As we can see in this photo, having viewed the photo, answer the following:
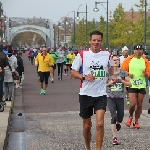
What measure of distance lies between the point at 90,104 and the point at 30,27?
145921mm

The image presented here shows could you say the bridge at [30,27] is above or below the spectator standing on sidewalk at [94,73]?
above

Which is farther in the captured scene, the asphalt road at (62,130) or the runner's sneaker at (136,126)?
the runner's sneaker at (136,126)

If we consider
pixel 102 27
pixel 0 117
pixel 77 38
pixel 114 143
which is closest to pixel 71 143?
pixel 114 143

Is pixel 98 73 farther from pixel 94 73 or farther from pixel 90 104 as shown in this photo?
pixel 90 104

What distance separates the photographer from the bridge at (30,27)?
15062 cm

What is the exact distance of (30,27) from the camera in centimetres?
15412

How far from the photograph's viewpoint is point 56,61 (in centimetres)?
3600

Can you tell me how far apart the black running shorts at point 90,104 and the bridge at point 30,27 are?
139 meters

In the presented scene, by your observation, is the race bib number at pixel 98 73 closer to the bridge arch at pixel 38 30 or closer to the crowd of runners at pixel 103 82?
the crowd of runners at pixel 103 82

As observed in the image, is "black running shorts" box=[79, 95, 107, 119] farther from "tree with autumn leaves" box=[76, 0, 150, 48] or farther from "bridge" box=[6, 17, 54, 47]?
"bridge" box=[6, 17, 54, 47]

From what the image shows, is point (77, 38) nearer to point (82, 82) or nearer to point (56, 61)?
point (56, 61)

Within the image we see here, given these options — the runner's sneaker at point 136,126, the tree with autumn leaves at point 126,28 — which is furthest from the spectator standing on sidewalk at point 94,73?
the tree with autumn leaves at point 126,28

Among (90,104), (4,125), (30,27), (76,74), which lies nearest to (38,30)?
(30,27)

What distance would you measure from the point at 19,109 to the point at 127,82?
714cm
